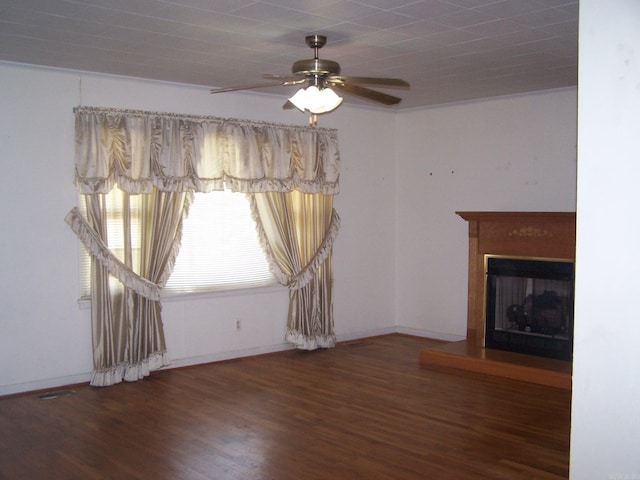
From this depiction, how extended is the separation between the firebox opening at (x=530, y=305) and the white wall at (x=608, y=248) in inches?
162

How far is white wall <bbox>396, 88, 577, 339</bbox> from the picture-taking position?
21.2 ft

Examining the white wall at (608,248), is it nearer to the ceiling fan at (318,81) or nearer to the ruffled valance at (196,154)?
the ceiling fan at (318,81)

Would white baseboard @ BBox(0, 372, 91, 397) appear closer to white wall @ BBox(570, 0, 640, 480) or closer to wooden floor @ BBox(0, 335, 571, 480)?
wooden floor @ BBox(0, 335, 571, 480)

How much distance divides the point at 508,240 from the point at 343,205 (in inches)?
77.6

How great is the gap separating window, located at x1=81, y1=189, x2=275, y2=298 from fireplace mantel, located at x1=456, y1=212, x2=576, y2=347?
2.23m

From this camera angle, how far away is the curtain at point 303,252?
6594mm

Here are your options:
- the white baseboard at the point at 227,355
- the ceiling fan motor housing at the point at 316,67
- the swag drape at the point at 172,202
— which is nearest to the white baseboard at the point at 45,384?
the swag drape at the point at 172,202

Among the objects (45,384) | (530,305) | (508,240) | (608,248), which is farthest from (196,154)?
(608,248)

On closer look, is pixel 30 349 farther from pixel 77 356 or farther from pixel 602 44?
pixel 602 44

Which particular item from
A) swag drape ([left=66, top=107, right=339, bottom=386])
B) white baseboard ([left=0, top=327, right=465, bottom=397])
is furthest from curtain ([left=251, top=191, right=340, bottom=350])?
white baseboard ([left=0, top=327, right=465, bottom=397])

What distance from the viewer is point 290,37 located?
439 centimetres

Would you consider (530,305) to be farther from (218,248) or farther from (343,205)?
(218,248)

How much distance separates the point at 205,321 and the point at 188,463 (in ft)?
8.35

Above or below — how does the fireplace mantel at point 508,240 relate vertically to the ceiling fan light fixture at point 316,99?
below
